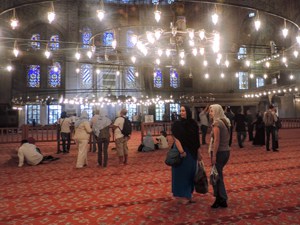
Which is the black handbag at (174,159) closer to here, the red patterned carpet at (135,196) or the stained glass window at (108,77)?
the red patterned carpet at (135,196)

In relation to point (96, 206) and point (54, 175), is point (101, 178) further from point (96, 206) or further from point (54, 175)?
point (96, 206)

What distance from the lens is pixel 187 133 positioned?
332 centimetres

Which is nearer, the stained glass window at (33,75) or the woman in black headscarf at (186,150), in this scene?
the woman in black headscarf at (186,150)

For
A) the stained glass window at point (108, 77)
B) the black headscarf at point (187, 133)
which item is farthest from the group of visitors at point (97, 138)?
the stained glass window at point (108, 77)

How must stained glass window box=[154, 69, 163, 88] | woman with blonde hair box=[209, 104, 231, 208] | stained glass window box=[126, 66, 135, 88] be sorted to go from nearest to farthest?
woman with blonde hair box=[209, 104, 231, 208] → stained glass window box=[126, 66, 135, 88] → stained glass window box=[154, 69, 163, 88]

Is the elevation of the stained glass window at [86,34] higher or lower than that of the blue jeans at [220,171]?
higher

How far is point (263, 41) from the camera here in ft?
87.6

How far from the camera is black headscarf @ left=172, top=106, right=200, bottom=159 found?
3.32 meters

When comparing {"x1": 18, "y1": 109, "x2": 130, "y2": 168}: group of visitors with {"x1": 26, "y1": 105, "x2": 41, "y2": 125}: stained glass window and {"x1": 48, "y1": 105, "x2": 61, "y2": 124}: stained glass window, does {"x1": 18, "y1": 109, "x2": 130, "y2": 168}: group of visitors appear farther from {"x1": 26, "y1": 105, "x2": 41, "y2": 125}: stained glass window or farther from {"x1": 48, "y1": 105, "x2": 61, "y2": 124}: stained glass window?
{"x1": 26, "y1": 105, "x2": 41, "y2": 125}: stained glass window

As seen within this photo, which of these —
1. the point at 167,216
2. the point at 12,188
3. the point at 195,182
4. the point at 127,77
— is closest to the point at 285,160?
the point at 195,182

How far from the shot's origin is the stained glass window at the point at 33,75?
24859 millimetres

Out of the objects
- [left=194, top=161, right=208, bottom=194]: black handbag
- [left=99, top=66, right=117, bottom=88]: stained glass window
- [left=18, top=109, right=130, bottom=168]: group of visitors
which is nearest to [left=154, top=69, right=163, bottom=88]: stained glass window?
[left=99, top=66, right=117, bottom=88]: stained glass window

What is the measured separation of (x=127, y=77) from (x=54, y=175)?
71.2 ft

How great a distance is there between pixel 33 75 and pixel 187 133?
24789 mm
